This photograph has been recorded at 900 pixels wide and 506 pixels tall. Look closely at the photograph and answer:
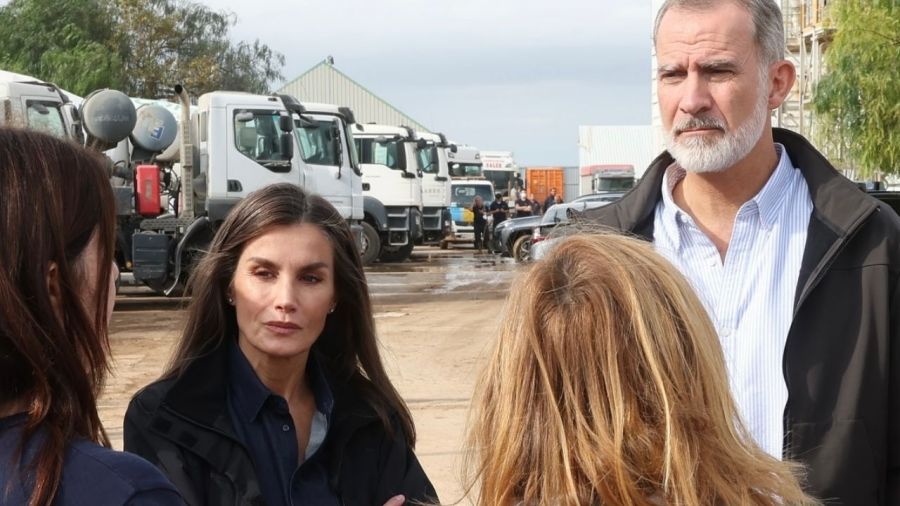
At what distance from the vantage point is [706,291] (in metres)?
3.10

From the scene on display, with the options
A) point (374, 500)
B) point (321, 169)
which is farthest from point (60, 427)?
point (321, 169)

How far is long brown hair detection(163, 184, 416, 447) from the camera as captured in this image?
339 centimetres

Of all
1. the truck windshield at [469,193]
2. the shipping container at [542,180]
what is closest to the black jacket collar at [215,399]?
the truck windshield at [469,193]

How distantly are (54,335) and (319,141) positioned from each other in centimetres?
1881

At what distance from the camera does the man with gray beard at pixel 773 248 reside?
9.46 feet

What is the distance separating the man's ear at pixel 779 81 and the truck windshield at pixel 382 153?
1013 inches

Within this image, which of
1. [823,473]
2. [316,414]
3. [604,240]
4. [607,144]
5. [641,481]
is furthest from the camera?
[607,144]

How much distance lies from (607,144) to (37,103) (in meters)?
49.8

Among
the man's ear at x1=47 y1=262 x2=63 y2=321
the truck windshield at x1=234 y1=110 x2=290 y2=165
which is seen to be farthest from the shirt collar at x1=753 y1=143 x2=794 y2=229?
the truck windshield at x1=234 y1=110 x2=290 y2=165

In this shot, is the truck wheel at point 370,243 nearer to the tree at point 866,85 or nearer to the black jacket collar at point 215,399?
the tree at point 866,85

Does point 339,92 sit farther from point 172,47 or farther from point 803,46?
point 803,46

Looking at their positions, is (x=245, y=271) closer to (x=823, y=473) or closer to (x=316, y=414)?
(x=316, y=414)

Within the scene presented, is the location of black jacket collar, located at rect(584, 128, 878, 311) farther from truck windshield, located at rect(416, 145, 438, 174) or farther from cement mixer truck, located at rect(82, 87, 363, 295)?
truck windshield, located at rect(416, 145, 438, 174)

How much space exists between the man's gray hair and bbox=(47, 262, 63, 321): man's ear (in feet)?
6.54
